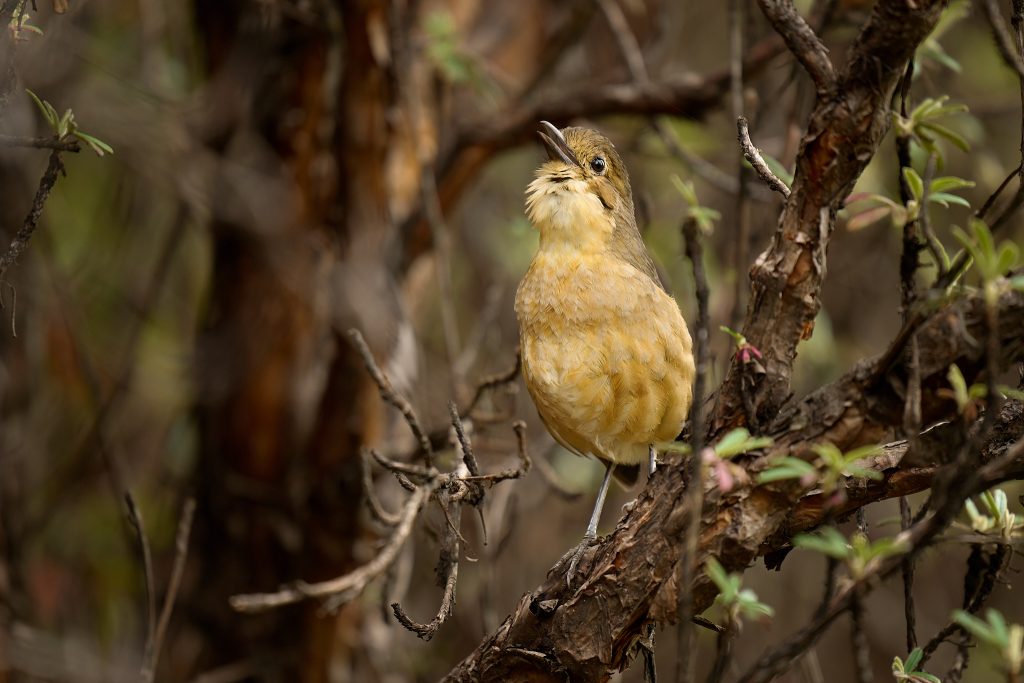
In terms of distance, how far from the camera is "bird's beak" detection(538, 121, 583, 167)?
3375 mm

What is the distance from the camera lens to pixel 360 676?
162 inches

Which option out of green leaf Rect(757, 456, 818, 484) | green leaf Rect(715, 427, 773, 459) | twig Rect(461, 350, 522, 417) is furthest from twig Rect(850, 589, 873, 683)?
twig Rect(461, 350, 522, 417)

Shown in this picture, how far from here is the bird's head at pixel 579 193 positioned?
3158 mm

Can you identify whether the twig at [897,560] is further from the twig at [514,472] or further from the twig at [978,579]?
the twig at [514,472]

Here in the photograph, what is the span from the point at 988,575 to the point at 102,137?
12.4ft

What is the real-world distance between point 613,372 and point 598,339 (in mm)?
110

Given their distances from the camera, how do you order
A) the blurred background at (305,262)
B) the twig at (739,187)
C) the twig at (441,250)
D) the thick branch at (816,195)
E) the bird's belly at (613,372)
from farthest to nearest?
the blurred background at (305,262), the twig at (441,250), the twig at (739,187), the bird's belly at (613,372), the thick branch at (816,195)

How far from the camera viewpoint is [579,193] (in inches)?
128

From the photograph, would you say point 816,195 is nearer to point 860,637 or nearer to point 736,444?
point 736,444

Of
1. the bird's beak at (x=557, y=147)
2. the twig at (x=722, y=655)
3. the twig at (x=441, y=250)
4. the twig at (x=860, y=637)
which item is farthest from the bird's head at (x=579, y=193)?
the twig at (x=860, y=637)

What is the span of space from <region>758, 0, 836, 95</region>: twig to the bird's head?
48.1 inches

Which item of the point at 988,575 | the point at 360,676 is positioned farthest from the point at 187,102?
the point at 988,575

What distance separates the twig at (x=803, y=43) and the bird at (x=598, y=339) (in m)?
1.05

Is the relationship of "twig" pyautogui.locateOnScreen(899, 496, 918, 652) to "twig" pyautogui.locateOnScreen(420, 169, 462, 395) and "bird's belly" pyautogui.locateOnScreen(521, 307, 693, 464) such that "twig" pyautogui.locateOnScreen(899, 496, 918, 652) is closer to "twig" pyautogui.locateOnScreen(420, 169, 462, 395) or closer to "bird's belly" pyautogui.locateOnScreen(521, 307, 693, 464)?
"bird's belly" pyautogui.locateOnScreen(521, 307, 693, 464)
